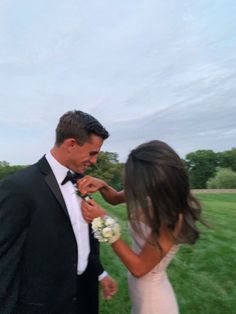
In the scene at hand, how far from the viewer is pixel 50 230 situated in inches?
108

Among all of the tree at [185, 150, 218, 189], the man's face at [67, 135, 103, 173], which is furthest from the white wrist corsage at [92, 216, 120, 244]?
the tree at [185, 150, 218, 189]

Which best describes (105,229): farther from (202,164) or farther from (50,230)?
(202,164)

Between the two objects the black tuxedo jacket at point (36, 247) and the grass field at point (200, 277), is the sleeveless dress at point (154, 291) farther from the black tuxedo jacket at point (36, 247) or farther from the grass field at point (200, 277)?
the grass field at point (200, 277)

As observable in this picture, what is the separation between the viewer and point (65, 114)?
314 cm

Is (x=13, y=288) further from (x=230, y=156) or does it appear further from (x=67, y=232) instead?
(x=230, y=156)

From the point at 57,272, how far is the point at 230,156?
6175 cm

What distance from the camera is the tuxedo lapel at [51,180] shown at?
9.31 feet

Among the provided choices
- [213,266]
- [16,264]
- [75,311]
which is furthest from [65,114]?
[213,266]

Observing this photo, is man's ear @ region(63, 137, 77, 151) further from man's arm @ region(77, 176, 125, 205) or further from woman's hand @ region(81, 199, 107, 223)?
woman's hand @ region(81, 199, 107, 223)

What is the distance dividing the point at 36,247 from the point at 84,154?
737mm

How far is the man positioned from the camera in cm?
262

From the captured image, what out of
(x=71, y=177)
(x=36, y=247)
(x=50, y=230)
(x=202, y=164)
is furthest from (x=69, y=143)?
(x=202, y=164)

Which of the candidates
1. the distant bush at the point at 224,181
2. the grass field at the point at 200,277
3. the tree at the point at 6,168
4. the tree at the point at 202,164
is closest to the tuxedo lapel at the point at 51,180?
the grass field at the point at 200,277

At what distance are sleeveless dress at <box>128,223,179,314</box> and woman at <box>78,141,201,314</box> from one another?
2 cm
